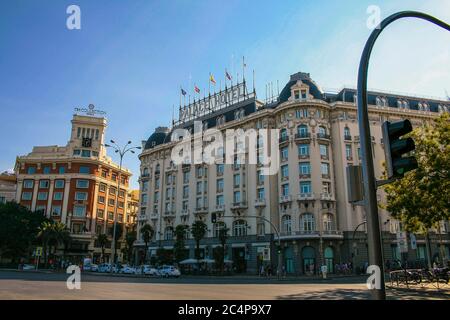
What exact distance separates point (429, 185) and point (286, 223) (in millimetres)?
29524

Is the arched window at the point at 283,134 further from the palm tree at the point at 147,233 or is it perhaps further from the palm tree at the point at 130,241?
the palm tree at the point at 130,241

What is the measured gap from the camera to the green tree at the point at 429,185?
819 inches

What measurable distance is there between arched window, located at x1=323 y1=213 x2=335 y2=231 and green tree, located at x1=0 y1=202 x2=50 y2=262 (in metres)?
46.6

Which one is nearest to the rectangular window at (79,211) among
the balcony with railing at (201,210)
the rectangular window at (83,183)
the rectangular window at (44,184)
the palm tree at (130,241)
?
the rectangular window at (83,183)

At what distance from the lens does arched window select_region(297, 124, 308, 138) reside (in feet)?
164

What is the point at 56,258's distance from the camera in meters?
70.5

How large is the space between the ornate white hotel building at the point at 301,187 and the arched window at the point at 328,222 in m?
0.13

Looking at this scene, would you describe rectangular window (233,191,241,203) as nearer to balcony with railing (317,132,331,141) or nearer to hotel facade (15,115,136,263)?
balcony with railing (317,132,331,141)

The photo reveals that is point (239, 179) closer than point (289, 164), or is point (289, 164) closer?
point (289, 164)

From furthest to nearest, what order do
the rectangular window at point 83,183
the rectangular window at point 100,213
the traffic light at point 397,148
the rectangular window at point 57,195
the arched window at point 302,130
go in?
1. the rectangular window at point 100,213
2. the rectangular window at point 83,183
3. the rectangular window at point 57,195
4. the arched window at point 302,130
5. the traffic light at point 397,148

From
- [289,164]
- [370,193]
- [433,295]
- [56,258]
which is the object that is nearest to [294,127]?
[289,164]

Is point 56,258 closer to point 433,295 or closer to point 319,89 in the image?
point 319,89

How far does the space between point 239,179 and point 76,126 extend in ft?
147

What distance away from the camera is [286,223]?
49.1 m
